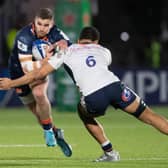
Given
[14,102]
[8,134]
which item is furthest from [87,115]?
[14,102]

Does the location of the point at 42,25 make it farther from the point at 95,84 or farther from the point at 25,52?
the point at 95,84

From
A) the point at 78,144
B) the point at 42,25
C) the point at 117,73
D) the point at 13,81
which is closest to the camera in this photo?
the point at 13,81

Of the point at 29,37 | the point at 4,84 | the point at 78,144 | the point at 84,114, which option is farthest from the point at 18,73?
the point at 4,84

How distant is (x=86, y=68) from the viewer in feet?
41.2

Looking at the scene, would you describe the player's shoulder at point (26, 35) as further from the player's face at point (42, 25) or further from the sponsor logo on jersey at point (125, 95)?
the sponsor logo on jersey at point (125, 95)

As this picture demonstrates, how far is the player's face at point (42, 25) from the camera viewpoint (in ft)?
44.2

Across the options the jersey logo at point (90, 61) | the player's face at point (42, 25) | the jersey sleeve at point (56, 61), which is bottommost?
the jersey logo at point (90, 61)

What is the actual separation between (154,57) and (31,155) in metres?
15.6

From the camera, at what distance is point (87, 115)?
12.7 m

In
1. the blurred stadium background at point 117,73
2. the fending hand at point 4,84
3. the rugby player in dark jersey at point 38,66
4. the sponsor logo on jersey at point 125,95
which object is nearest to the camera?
the fending hand at point 4,84

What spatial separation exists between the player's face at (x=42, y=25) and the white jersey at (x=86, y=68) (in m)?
0.97

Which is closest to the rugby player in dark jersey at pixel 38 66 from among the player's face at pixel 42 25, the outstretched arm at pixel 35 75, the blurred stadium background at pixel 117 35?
the player's face at pixel 42 25

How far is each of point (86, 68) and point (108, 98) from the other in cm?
46

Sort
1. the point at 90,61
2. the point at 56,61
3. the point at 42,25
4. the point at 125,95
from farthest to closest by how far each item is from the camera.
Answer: the point at 42,25 → the point at 90,61 → the point at 125,95 → the point at 56,61
